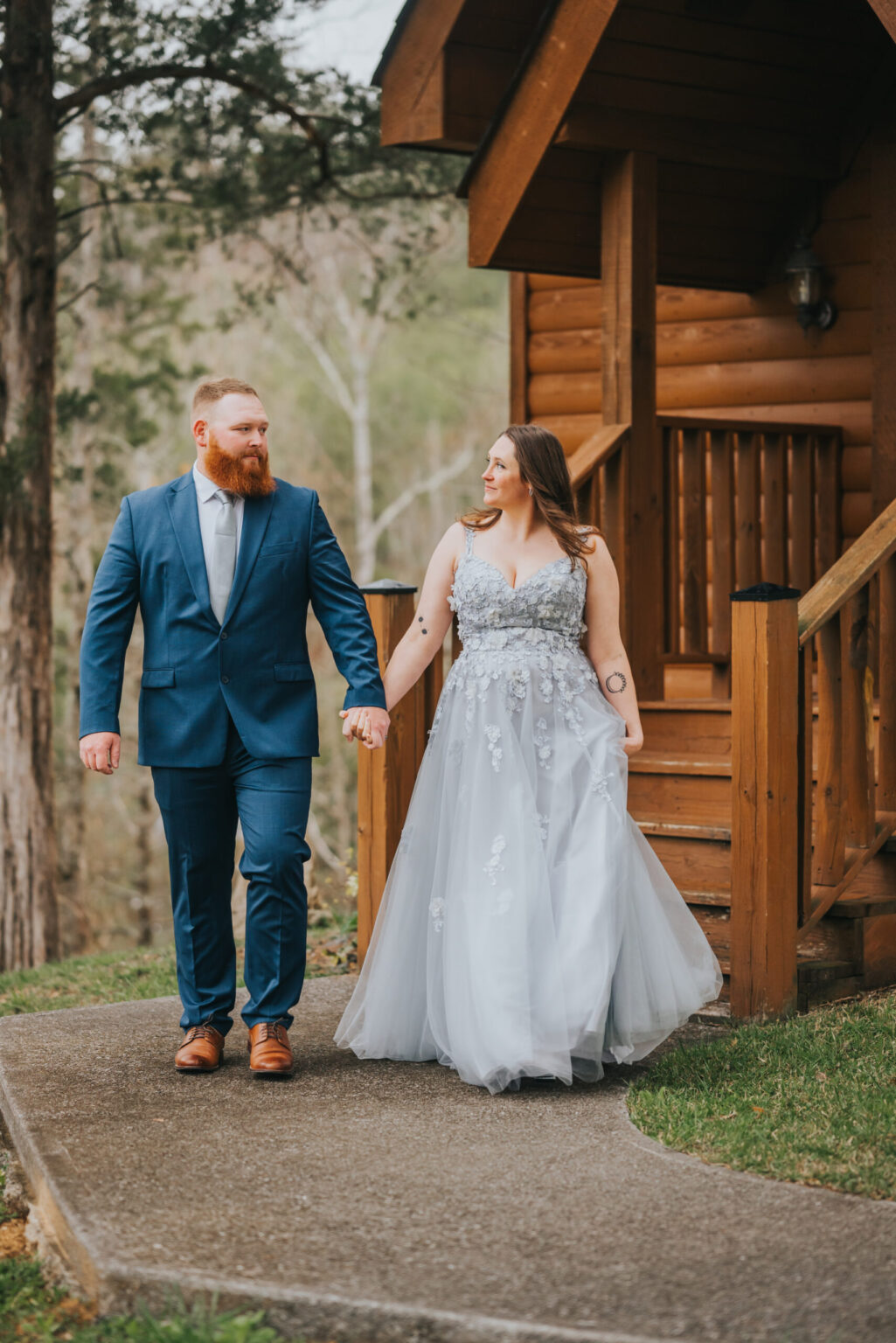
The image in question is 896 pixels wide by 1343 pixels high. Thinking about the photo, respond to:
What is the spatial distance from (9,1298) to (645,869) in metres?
1.96

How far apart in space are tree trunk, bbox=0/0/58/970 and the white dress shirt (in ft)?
19.4

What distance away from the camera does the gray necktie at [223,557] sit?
13.8 feet

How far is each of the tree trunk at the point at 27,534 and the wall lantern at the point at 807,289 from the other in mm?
4845

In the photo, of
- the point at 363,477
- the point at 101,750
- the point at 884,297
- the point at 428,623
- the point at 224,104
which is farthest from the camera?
the point at 363,477

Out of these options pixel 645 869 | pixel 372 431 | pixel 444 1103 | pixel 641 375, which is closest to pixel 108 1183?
pixel 444 1103

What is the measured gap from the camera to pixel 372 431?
84.4 ft

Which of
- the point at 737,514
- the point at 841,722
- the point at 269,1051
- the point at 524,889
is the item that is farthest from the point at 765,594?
the point at 737,514

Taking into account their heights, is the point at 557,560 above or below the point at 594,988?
above

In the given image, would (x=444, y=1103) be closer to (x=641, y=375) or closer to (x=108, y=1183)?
(x=108, y=1183)

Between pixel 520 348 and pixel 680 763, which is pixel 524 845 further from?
pixel 520 348

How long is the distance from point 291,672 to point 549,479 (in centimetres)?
91

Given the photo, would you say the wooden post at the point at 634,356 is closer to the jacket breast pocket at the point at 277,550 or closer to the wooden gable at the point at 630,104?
the wooden gable at the point at 630,104

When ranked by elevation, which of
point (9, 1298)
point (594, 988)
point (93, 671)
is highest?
point (93, 671)

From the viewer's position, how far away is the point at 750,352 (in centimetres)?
819
